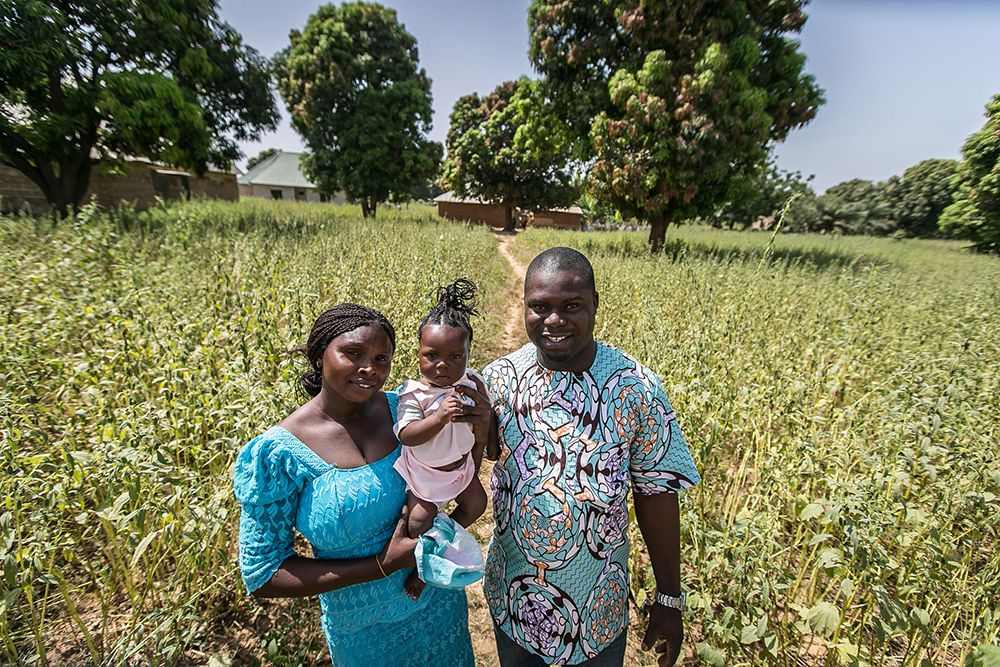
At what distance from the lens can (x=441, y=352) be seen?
1313 mm

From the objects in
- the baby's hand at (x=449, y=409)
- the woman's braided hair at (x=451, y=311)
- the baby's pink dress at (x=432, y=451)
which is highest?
the woman's braided hair at (x=451, y=311)

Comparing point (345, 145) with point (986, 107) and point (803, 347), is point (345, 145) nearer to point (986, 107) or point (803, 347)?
point (803, 347)

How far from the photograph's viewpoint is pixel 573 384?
1.27 meters

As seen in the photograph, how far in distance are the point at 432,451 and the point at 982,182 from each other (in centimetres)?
1724

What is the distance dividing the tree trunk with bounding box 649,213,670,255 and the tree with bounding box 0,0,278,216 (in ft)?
38.7

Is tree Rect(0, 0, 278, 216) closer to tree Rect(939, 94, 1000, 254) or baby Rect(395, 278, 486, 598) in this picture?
baby Rect(395, 278, 486, 598)

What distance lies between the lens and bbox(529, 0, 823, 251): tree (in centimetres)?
1011

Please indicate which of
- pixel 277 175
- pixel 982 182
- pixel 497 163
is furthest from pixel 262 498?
pixel 277 175

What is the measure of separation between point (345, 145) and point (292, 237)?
13.0 metres

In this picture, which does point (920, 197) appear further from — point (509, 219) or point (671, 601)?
point (671, 601)

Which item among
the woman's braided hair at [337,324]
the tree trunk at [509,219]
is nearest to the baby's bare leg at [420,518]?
the woman's braided hair at [337,324]

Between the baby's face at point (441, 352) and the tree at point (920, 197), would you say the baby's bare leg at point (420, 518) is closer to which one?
the baby's face at point (441, 352)

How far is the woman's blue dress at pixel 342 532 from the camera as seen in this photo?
113 cm

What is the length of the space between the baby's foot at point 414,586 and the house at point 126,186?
25.9ft
